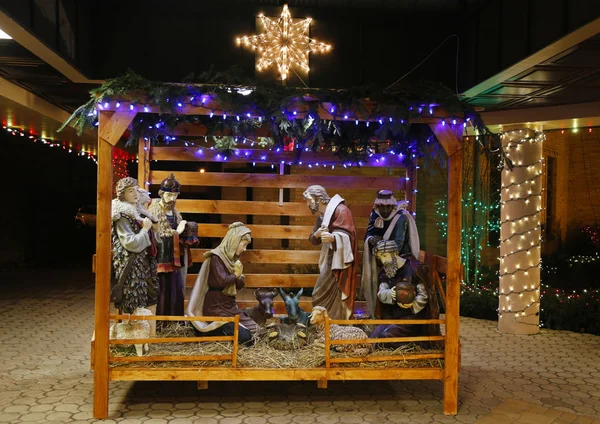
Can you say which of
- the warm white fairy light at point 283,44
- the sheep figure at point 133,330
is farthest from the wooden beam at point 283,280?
the warm white fairy light at point 283,44

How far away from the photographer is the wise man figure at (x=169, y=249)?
564 cm

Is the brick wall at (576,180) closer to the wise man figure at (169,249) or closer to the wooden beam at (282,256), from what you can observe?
the wooden beam at (282,256)

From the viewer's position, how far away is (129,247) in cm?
496

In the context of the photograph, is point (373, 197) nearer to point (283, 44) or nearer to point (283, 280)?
point (283, 280)

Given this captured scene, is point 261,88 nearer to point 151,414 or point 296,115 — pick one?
point 296,115

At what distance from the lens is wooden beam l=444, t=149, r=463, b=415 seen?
4781mm

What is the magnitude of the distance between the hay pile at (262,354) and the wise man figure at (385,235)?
0.74 m

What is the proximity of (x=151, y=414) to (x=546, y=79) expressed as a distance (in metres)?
5.63

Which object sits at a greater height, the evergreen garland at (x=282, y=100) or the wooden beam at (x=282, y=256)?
the evergreen garland at (x=282, y=100)

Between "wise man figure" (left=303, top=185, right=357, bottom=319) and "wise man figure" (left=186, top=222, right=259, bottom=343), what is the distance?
85 centimetres

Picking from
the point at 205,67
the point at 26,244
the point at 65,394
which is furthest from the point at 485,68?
the point at 26,244

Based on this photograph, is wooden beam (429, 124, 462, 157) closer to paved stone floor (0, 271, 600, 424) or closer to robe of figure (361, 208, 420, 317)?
robe of figure (361, 208, 420, 317)

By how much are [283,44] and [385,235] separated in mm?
2959

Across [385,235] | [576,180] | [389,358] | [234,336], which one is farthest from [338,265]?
[576,180]
